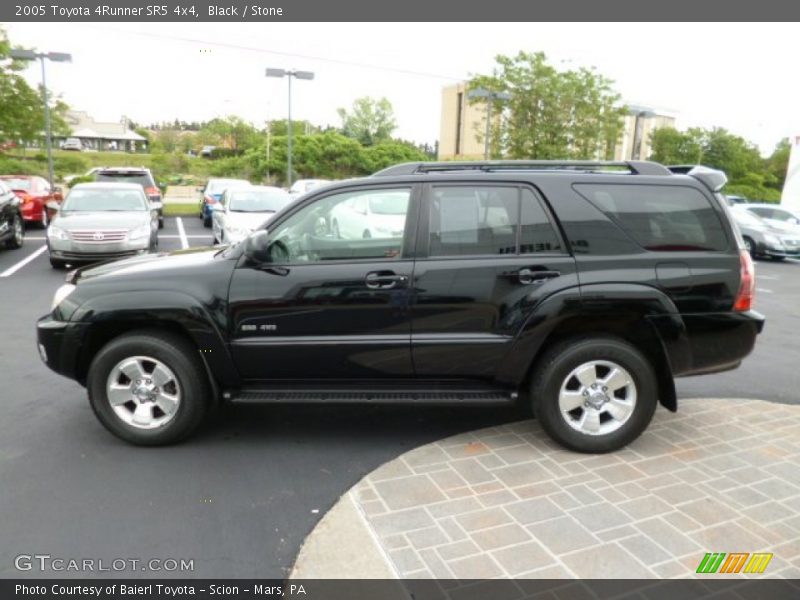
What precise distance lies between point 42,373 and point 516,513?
4510 mm

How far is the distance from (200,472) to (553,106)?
2413 cm

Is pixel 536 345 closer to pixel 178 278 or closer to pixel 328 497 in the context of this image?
pixel 328 497

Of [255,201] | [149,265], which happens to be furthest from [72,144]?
[149,265]

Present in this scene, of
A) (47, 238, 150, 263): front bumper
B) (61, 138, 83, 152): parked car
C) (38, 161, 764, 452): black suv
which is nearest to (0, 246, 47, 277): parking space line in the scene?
(47, 238, 150, 263): front bumper

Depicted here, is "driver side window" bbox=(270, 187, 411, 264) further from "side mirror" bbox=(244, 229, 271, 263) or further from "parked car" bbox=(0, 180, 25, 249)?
"parked car" bbox=(0, 180, 25, 249)

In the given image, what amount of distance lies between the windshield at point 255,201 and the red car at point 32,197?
20.1 feet

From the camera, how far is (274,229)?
4.14 metres

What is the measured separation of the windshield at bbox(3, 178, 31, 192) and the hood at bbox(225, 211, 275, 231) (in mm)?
7952

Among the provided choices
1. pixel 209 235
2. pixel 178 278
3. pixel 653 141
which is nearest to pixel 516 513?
pixel 178 278

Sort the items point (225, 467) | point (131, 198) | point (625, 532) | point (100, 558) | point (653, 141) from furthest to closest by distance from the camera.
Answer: point (653, 141)
point (131, 198)
point (225, 467)
point (625, 532)
point (100, 558)

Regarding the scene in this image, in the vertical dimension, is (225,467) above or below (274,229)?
below

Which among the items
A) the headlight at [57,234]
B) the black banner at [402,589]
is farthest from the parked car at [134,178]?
the black banner at [402,589]

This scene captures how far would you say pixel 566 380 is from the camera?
4.07 m

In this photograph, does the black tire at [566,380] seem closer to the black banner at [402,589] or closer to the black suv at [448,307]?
the black suv at [448,307]
